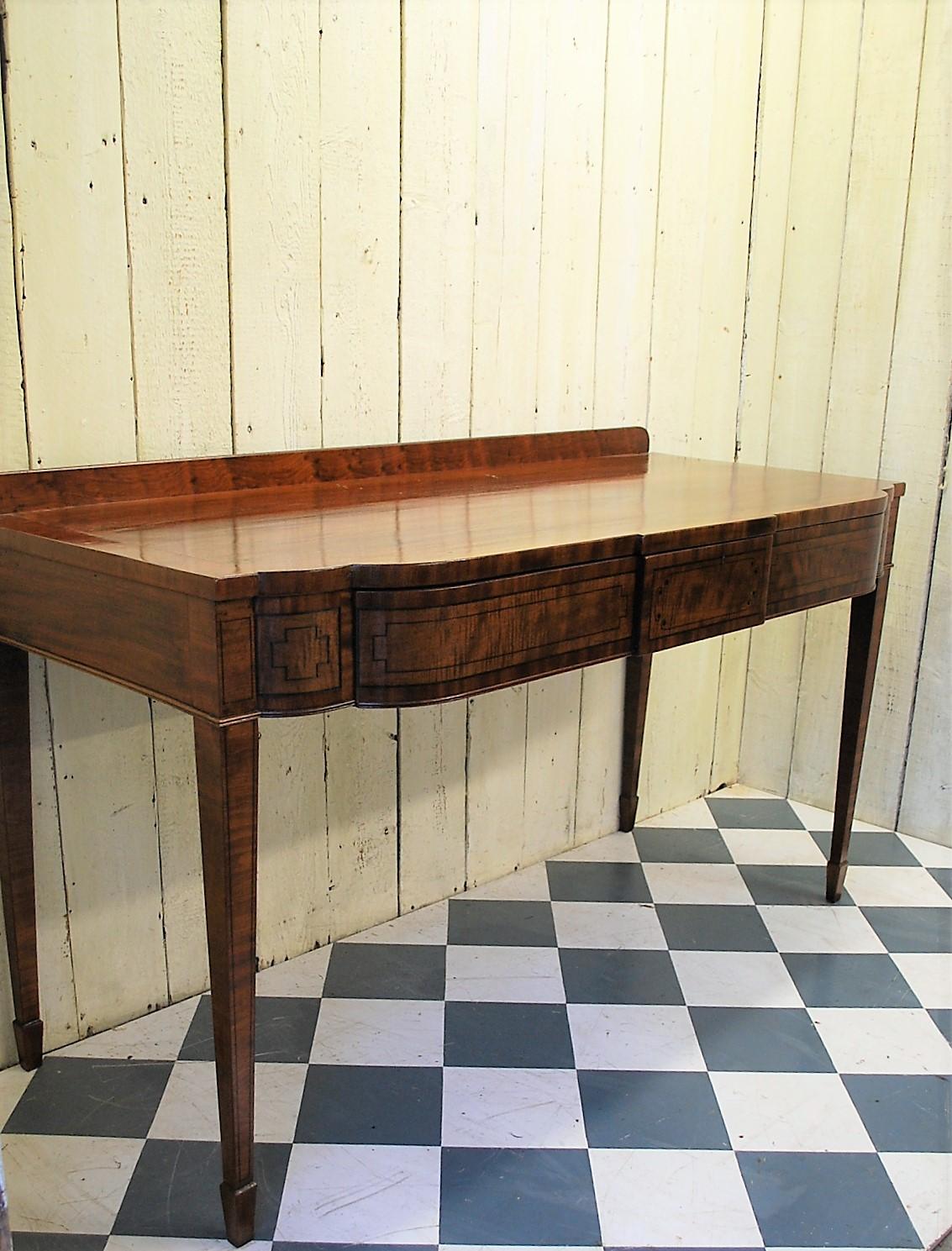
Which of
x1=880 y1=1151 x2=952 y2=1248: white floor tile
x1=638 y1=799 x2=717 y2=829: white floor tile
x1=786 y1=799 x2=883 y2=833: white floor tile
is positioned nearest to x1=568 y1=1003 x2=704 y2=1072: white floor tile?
x1=880 y1=1151 x2=952 y2=1248: white floor tile

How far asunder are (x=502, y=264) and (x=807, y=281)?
0.89 m

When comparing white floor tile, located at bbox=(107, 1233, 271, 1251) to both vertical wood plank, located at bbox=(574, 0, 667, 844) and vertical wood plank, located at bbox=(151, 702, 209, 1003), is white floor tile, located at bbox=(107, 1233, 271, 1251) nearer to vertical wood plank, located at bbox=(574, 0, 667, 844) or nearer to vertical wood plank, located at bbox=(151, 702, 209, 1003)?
vertical wood plank, located at bbox=(151, 702, 209, 1003)

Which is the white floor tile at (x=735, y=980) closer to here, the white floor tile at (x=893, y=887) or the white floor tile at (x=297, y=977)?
the white floor tile at (x=893, y=887)

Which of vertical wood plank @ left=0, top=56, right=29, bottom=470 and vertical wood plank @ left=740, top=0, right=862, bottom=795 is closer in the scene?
vertical wood plank @ left=0, top=56, right=29, bottom=470

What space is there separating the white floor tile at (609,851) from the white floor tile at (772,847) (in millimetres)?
223

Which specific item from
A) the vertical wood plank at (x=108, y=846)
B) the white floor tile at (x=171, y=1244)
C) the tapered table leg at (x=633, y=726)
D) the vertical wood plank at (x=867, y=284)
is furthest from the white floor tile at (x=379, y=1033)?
the vertical wood plank at (x=867, y=284)

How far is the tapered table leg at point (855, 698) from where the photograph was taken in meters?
2.28

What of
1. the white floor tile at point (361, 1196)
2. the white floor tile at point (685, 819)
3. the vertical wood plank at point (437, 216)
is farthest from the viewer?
the white floor tile at point (685, 819)

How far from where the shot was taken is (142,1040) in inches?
76.7

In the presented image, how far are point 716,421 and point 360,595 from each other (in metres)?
1.65

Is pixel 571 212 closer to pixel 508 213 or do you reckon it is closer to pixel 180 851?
pixel 508 213

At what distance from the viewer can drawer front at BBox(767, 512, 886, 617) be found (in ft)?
6.30

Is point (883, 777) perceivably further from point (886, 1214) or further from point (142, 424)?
point (142, 424)

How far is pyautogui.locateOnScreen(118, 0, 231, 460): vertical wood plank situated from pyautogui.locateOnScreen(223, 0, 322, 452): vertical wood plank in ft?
0.10
